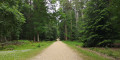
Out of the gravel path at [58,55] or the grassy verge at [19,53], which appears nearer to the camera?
the grassy verge at [19,53]

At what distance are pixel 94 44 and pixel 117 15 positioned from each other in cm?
800

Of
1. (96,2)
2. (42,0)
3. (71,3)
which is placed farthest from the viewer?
(71,3)

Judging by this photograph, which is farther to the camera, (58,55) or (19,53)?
(19,53)

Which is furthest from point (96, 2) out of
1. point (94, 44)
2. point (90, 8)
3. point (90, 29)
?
point (94, 44)

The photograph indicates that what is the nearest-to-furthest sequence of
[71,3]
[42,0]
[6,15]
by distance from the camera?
[42,0] < [6,15] < [71,3]

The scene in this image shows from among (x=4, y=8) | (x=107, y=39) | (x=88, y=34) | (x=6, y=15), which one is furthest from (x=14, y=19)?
(x=107, y=39)

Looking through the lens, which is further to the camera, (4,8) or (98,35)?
(4,8)

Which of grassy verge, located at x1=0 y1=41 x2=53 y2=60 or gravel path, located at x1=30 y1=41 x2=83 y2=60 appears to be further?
gravel path, located at x1=30 y1=41 x2=83 y2=60

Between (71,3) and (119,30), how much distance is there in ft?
79.0

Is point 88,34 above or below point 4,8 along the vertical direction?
below

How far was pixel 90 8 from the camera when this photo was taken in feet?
32.9

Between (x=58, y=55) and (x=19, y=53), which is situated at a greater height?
(x=19, y=53)

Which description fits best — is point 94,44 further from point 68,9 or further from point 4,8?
point 68,9

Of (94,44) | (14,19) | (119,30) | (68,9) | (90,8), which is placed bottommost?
(94,44)
